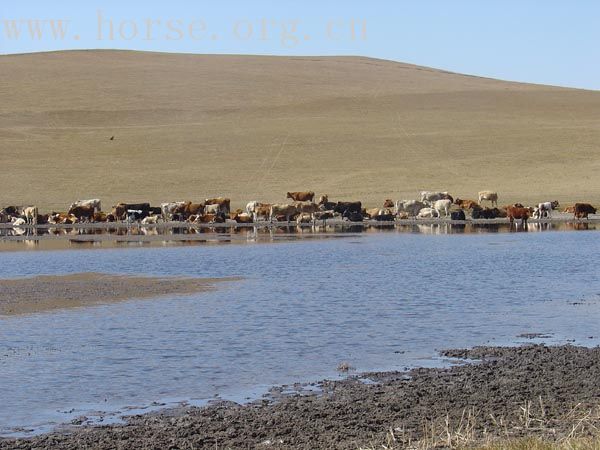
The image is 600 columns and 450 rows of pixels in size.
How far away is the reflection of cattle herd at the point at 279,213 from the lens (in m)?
44.5

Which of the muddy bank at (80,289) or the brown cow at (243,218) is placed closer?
the muddy bank at (80,289)

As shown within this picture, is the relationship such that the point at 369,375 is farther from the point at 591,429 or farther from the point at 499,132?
the point at 499,132

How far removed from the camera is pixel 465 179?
56750mm

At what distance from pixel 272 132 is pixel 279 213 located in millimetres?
27677

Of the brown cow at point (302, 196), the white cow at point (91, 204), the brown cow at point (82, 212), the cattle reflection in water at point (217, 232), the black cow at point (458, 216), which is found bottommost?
the cattle reflection in water at point (217, 232)

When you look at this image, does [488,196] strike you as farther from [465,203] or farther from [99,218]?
[99,218]

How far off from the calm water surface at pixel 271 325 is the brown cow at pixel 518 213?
14.6m

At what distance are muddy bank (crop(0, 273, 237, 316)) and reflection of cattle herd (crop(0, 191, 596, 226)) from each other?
20.5 metres

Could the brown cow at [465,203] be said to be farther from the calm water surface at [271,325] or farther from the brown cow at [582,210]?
the calm water surface at [271,325]

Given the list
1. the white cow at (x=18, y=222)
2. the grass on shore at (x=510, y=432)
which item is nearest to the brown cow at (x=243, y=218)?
the white cow at (x=18, y=222)

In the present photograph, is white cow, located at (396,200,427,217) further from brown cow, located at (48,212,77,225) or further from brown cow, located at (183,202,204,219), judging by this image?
brown cow, located at (48,212,77,225)

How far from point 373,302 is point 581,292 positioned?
409 cm

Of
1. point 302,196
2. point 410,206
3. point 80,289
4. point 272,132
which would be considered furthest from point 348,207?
point 272,132

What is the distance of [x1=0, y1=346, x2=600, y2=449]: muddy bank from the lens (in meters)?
9.41
